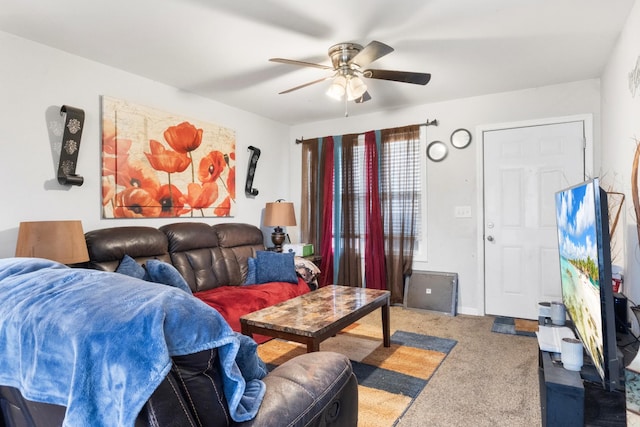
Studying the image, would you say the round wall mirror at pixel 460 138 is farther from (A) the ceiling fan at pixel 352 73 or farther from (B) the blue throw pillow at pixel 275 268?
(B) the blue throw pillow at pixel 275 268

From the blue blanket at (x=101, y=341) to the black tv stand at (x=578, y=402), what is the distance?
1020 mm

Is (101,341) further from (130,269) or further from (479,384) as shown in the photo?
(479,384)

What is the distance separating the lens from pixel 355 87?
8.98ft

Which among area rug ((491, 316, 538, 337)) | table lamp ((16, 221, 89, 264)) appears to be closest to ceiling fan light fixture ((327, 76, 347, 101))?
table lamp ((16, 221, 89, 264))

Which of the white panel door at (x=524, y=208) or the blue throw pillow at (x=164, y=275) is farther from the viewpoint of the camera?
the white panel door at (x=524, y=208)

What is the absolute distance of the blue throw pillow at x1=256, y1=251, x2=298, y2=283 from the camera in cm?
364

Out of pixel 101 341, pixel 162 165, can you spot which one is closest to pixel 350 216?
pixel 162 165

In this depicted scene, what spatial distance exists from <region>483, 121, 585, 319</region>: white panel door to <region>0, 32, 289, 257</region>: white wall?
→ 3456 millimetres

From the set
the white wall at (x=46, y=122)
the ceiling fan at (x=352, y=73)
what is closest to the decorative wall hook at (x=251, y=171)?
the white wall at (x=46, y=122)

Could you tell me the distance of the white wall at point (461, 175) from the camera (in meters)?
3.75

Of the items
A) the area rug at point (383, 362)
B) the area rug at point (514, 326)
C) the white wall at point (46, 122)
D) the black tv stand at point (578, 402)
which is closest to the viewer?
the black tv stand at point (578, 402)

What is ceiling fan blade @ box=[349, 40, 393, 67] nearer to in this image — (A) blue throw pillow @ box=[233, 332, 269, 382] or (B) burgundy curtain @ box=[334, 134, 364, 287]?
(A) blue throw pillow @ box=[233, 332, 269, 382]

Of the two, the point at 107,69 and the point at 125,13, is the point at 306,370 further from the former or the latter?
the point at 107,69

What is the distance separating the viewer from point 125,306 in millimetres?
795
